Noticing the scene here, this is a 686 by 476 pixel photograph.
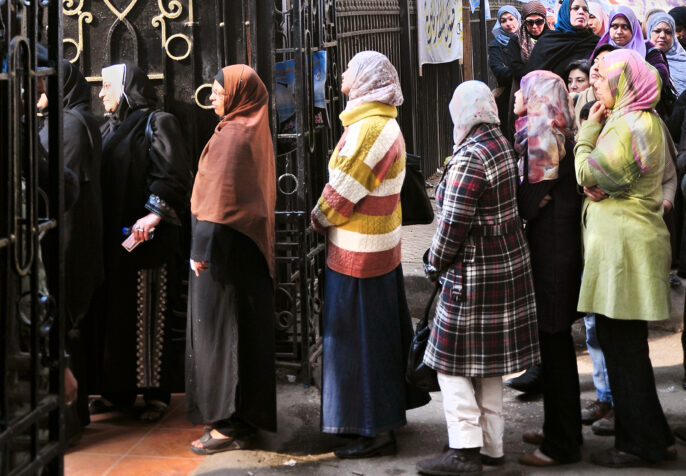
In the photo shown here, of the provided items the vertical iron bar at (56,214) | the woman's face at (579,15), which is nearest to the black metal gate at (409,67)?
the woman's face at (579,15)

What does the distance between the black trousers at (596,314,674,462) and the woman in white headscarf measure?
1015 mm

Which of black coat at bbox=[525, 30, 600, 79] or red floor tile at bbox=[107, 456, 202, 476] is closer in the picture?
red floor tile at bbox=[107, 456, 202, 476]

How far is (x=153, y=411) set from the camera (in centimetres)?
549

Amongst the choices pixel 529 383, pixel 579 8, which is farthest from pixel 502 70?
pixel 529 383

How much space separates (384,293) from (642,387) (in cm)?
127

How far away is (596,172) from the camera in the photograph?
4.41m

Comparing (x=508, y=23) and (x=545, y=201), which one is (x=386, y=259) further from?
(x=508, y=23)

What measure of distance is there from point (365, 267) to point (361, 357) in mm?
447

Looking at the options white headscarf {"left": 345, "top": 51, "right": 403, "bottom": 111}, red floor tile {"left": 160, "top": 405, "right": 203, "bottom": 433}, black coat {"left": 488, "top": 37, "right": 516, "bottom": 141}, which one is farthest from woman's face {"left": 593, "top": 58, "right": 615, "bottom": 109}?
black coat {"left": 488, "top": 37, "right": 516, "bottom": 141}

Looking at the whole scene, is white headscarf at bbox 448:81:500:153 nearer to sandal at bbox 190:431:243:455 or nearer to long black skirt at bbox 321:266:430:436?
long black skirt at bbox 321:266:430:436

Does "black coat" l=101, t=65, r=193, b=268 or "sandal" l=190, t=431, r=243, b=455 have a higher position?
"black coat" l=101, t=65, r=193, b=268

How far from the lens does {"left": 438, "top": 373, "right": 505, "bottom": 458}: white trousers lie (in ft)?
14.9

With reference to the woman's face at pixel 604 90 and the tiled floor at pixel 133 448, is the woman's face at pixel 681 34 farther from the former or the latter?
the tiled floor at pixel 133 448

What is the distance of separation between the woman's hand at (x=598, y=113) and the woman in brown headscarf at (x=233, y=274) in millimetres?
1561
